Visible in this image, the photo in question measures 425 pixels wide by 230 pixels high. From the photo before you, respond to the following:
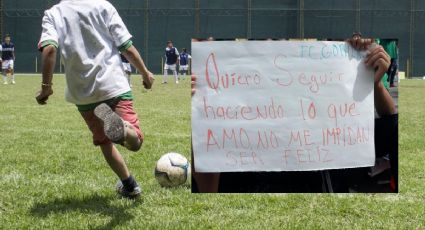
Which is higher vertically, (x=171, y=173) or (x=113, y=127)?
(x=113, y=127)

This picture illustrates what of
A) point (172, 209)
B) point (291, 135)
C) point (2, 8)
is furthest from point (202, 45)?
point (2, 8)

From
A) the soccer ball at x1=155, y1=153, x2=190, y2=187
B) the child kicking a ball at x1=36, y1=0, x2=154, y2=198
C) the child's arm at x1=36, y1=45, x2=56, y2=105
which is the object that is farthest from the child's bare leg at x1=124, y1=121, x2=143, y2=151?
the soccer ball at x1=155, y1=153, x2=190, y2=187

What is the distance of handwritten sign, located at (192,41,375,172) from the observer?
3.05 metres

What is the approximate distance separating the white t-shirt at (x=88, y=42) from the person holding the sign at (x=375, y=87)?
3.25ft

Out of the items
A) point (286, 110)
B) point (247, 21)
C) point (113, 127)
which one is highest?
point (247, 21)

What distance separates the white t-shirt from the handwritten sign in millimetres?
1006

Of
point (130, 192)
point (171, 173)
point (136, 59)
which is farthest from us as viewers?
point (171, 173)

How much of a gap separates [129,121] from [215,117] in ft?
3.14

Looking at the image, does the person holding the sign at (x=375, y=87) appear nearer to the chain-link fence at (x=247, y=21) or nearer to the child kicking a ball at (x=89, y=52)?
the child kicking a ball at (x=89, y=52)

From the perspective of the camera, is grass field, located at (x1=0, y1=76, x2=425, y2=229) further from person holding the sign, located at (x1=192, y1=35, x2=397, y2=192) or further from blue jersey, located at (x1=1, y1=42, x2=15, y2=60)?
blue jersey, located at (x1=1, y1=42, x2=15, y2=60)

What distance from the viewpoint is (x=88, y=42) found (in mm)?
3738

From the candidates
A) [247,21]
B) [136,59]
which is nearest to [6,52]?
[247,21]

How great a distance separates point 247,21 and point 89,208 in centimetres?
3634

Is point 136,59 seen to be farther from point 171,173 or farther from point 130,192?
point 171,173
